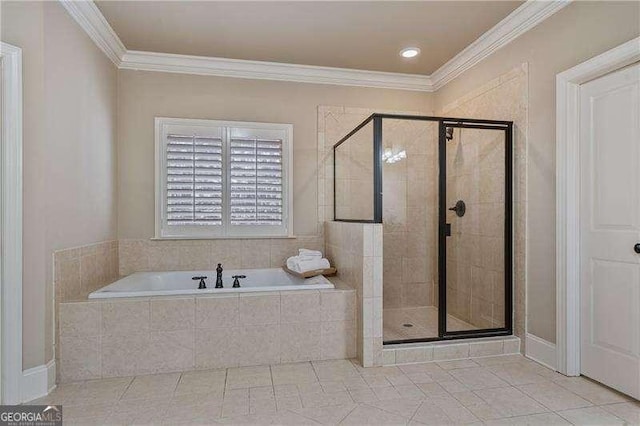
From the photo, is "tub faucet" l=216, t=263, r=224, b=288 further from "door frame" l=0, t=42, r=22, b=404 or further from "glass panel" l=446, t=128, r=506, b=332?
"glass panel" l=446, t=128, r=506, b=332

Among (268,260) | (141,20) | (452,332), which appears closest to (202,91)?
(141,20)

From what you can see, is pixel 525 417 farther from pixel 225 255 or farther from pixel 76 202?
pixel 76 202

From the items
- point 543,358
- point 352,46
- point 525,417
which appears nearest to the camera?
point 525,417

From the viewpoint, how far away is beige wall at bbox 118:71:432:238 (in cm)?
343

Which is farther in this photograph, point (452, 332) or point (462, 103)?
point (462, 103)

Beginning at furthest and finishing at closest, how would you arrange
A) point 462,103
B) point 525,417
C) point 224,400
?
1. point 462,103
2. point 224,400
3. point 525,417

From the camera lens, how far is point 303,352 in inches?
104

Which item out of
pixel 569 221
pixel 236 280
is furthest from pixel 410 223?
pixel 236 280

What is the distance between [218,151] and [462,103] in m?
2.44

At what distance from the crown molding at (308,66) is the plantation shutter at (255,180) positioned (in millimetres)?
678

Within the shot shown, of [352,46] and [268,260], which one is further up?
[352,46]

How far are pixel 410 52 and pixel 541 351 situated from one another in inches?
107

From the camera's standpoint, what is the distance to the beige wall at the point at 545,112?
7.38ft

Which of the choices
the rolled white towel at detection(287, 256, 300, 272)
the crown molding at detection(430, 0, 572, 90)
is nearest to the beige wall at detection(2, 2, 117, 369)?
the rolled white towel at detection(287, 256, 300, 272)
